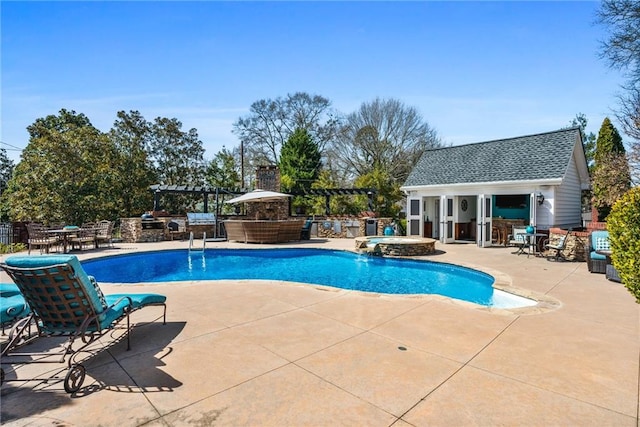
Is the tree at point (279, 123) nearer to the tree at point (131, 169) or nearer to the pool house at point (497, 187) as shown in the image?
the tree at point (131, 169)

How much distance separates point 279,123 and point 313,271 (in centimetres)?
2095

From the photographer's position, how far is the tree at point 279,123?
27.0m

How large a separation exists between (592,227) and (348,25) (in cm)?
944

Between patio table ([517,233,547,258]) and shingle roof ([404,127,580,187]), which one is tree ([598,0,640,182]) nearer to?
shingle roof ([404,127,580,187])

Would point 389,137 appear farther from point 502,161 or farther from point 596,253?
point 596,253

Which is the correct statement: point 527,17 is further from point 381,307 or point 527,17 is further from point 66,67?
point 66,67

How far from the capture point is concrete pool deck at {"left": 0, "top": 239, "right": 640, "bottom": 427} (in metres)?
2.22

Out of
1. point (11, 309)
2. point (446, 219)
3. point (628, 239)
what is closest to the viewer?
point (11, 309)

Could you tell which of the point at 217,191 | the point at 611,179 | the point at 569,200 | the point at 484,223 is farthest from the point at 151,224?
the point at 611,179

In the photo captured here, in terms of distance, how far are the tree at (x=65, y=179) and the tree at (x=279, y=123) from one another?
38.5 ft

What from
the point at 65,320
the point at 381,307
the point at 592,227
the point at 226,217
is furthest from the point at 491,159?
the point at 65,320

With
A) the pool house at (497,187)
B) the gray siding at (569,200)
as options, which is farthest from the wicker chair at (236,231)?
the gray siding at (569,200)

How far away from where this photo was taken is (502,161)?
1345cm

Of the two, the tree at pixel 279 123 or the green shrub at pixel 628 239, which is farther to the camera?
A: the tree at pixel 279 123
